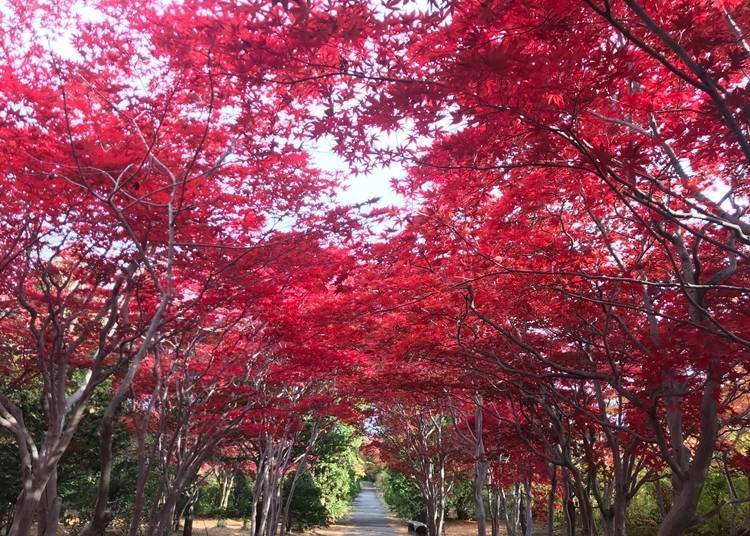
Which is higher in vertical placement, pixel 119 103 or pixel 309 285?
pixel 119 103

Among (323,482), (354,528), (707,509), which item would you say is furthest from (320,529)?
(707,509)

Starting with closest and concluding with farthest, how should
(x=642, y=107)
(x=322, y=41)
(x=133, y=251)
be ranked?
(x=322, y=41) → (x=642, y=107) → (x=133, y=251)

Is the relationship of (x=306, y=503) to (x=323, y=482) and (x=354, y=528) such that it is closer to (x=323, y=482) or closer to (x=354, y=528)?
(x=323, y=482)

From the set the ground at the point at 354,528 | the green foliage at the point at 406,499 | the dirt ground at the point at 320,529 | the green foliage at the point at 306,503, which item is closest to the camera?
the dirt ground at the point at 320,529

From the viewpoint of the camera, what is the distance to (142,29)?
6492mm

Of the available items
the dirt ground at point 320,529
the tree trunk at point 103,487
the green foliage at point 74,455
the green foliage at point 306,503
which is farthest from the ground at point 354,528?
the tree trunk at point 103,487

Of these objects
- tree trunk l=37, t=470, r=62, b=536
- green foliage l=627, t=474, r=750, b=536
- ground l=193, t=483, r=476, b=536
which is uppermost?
tree trunk l=37, t=470, r=62, b=536

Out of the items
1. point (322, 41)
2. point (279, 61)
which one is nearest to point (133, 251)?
point (279, 61)

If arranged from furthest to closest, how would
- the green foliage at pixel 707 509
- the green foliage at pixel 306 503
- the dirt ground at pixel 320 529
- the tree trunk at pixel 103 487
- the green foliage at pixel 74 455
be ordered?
the green foliage at pixel 306 503 → the dirt ground at pixel 320 529 → the green foliage at pixel 74 455 → the green foliage at pixel 707 509 → the tree trunk at pixel 103 487

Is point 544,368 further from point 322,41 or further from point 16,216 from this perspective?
point 16,216

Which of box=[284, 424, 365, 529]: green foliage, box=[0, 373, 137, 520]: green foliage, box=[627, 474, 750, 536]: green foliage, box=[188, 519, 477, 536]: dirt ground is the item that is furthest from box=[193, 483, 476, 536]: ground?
box=[627, 474, 750, 536]: green foliage

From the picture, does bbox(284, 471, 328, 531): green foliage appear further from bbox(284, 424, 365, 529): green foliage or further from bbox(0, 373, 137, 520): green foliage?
bbox(0, 373, 137, 520): green foliage

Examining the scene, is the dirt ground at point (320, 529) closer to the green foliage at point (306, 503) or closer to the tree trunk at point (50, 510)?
the green foliage at point (306, 503)

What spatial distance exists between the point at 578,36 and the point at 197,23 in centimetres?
324
